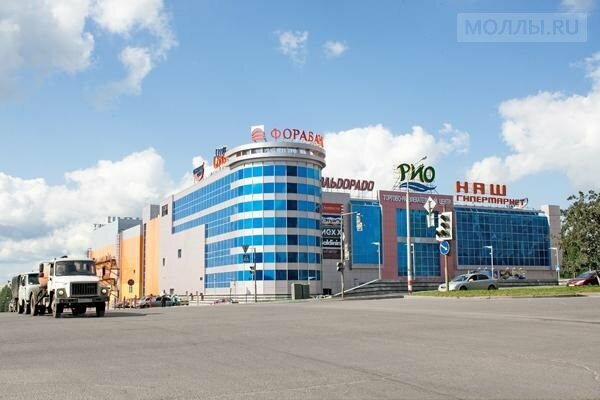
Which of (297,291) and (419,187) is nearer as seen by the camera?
(297,291)

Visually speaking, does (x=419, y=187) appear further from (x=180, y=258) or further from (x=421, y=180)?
(x=180, y=258)

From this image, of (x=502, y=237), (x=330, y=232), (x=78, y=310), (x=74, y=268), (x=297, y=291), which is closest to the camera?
(x=74, y=268)

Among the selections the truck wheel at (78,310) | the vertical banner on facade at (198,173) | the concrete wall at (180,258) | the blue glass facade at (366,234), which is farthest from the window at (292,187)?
the truck wheel at (78,310)

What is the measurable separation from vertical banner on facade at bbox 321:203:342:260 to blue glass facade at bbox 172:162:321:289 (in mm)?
3964

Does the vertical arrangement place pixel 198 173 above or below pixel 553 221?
above

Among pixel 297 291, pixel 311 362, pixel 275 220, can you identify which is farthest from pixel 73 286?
pixel 275 220

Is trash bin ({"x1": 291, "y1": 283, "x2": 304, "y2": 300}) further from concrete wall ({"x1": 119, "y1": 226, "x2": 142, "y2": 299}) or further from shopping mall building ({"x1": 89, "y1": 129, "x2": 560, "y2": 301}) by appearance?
concrete wall ({"x1": 119, "y1": 226, "x2": 142, "y2": 299})

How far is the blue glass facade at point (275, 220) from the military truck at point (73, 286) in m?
49.4

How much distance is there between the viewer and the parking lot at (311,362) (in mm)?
7922

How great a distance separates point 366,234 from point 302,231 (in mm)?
17276

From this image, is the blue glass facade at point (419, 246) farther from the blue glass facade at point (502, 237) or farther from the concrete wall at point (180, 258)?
the concrete wall at point (180, 258)

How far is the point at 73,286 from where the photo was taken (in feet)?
89.5

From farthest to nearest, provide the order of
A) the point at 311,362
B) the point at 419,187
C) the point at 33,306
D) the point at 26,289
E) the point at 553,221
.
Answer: the point at 553,221
the point at 419,187
the point at 26,289
the point at 33,306
the point at 311,362

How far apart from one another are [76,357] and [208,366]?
3272 mm
